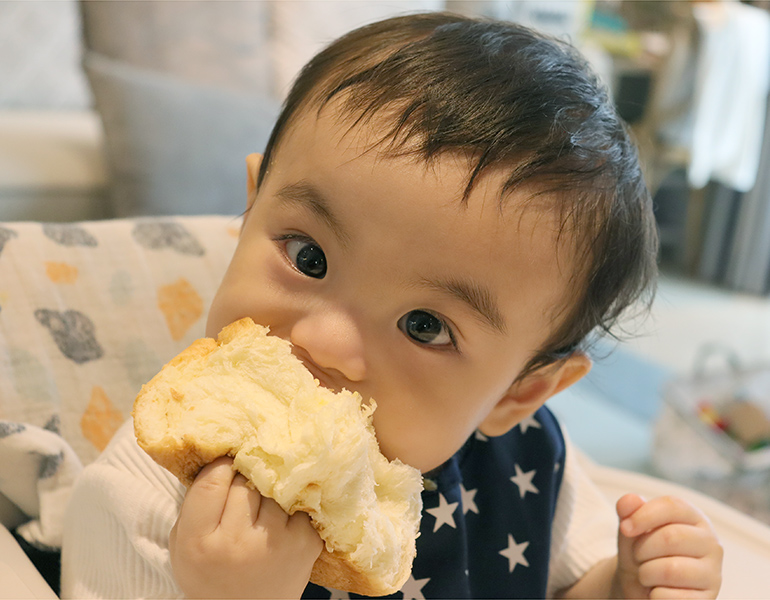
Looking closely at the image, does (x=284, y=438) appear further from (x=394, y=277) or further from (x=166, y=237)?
(x=166, y=237)

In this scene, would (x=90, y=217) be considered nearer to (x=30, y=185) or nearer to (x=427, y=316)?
(x=30, y=185)

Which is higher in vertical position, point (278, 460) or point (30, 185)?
point (278, 460)

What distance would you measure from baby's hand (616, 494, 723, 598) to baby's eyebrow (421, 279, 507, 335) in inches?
11.4

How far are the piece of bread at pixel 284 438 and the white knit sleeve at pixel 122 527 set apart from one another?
9 cm

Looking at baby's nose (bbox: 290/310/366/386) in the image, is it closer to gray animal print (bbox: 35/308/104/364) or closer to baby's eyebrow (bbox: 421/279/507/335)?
baby's eyebrow (bbox: 421/279/507/335)

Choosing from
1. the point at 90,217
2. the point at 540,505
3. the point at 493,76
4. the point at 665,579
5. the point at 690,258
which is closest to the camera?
the point at 493,76

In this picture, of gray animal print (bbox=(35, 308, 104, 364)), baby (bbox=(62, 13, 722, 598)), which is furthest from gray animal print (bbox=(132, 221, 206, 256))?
baby (bbox=(62, 13, 722, 598))

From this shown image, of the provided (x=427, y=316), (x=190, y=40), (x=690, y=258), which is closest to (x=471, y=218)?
(x=427, y=316)

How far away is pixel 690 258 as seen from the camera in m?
3.88

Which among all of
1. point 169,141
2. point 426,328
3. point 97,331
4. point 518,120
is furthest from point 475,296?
point 169,141

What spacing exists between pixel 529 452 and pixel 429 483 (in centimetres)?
17

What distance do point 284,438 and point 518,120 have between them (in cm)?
31

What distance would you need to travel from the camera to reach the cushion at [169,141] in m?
1.67

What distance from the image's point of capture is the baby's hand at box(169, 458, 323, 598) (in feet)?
1.50
